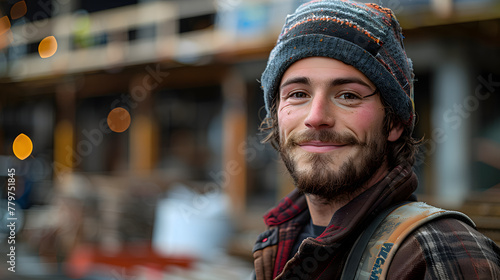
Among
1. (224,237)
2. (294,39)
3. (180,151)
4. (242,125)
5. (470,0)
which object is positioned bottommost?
(224,237)

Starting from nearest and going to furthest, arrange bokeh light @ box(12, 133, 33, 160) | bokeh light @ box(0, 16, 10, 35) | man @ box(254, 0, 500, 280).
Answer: man @ box(254, 0, 500, 280) → bokeh light @ box(0, 16, 10, 35) → bokeh light @ box(12, 133, 33, 160)

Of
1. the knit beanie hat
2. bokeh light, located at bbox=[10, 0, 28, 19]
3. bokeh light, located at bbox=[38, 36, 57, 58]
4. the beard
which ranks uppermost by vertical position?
bokeh light, located at bbox=[10, 0, 28, 19]

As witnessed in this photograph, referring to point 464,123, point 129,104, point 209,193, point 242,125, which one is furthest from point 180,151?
point 464,123

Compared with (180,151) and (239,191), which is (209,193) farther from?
(180,151)

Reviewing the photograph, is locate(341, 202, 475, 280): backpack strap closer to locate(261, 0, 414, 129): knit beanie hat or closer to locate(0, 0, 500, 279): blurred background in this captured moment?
locate(261, 0, 414, 129): knit beanie hat

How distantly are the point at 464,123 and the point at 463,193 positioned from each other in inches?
32.4

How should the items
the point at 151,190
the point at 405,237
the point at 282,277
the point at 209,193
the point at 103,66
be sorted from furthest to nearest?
1. the point at 103,66
2. the point at 209,193
3. the point at 151,190
4. the point at 282,277
5. the point at 405,237

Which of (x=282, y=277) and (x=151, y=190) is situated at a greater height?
(x=282, y=277)

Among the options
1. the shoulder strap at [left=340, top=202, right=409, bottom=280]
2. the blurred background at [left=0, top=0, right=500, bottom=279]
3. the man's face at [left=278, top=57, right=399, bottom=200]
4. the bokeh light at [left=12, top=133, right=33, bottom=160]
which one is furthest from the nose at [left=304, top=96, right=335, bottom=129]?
the bokeh light at [left=12, top=133, right=33, bottom=160]

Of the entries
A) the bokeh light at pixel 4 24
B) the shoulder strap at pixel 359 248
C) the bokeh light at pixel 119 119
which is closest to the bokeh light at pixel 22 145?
the bokeh light at pixel 119 119

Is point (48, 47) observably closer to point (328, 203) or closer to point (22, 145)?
point (22, 145)

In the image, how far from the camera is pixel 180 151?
1097 cm

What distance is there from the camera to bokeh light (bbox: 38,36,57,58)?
38.0ft

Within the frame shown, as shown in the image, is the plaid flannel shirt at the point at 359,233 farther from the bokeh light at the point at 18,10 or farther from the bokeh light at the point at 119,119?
the bokeh light at the point at 18,10
